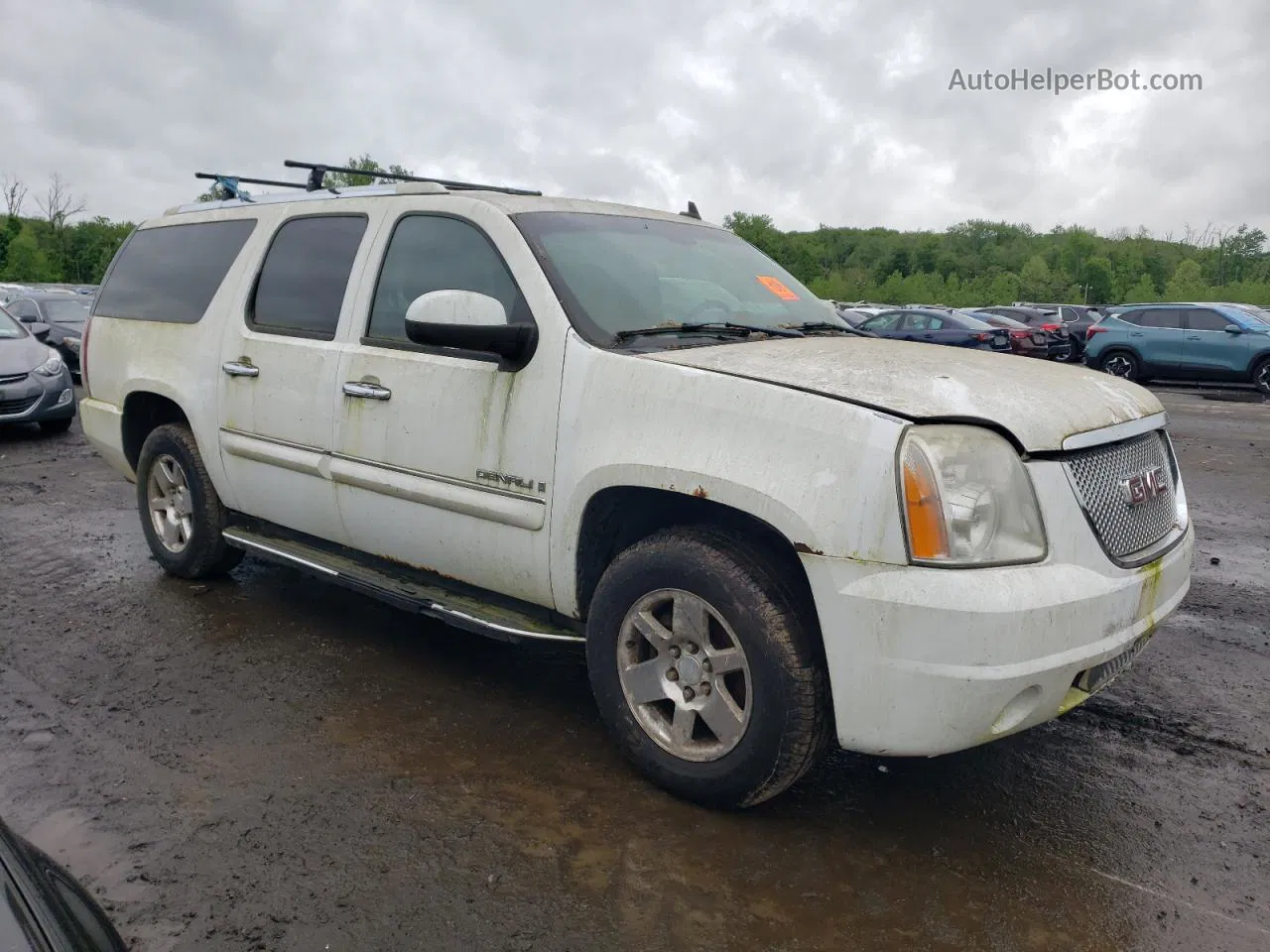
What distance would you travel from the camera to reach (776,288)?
13.8 ft

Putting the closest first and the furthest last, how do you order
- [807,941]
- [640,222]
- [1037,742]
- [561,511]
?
[807,941], [561,511], [1037,742], [640,222]

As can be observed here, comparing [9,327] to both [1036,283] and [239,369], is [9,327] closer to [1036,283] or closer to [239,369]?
[239,369]

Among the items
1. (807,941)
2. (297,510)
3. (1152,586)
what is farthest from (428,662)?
(1152,586)

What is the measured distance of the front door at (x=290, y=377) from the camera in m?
4.10

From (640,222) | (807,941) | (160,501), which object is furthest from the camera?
(160,501)

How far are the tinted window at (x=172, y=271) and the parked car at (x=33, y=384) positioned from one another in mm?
5590

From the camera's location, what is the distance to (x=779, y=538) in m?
2.93

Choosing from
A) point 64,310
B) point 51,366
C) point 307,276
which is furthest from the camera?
point 64,310

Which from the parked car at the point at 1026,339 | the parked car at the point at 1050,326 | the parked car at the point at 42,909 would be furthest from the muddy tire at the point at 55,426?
the parked car at the point at 1050,326

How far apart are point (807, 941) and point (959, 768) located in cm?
113

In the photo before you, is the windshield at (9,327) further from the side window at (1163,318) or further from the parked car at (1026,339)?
the side window at (1163,318)

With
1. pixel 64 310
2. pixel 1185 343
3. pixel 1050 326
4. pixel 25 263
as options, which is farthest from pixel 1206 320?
pixel 25 263

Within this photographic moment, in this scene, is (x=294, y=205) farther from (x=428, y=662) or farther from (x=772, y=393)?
(x=772, y=393)

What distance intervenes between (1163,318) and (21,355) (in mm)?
18089
